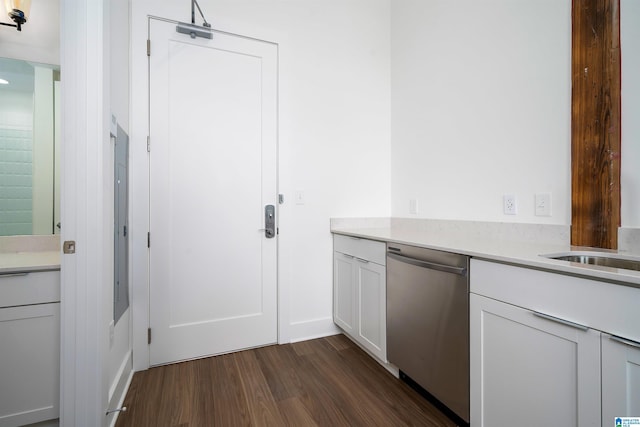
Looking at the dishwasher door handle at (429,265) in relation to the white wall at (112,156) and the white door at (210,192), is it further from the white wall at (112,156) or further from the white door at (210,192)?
the white wall at (112,156)

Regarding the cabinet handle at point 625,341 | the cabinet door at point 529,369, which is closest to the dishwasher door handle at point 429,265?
the cabinet door at point 529,369

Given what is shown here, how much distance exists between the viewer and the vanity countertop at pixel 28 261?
125 centimetres

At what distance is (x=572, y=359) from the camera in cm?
94

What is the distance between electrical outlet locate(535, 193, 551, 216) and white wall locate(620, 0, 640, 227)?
28cm

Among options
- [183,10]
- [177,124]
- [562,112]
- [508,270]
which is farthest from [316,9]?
[508,270]

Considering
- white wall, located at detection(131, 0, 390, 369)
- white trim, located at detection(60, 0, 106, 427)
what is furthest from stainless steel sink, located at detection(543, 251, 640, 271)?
white trim, located at detection(60, 0, 106, 427)

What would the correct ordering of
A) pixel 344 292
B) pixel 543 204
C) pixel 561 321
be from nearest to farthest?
pixel 561 321
pixel 543 204
pixel 344 292

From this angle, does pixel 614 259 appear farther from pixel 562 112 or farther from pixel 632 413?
pixel 562 112

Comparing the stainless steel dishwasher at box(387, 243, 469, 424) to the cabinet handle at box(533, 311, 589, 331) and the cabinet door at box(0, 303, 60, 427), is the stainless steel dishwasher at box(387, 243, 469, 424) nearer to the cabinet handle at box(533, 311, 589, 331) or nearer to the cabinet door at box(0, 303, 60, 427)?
the cabinet handle at box(533, 311, 589, 331)

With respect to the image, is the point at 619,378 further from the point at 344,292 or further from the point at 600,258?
the point at 344,292

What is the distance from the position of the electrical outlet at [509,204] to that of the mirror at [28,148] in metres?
2.65

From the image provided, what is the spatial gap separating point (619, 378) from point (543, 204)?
3.25 feet

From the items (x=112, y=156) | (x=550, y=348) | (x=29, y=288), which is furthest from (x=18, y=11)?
(x=550, y=348)

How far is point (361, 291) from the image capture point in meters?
2.12
